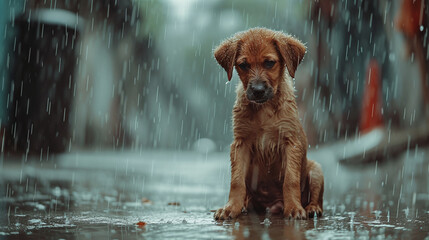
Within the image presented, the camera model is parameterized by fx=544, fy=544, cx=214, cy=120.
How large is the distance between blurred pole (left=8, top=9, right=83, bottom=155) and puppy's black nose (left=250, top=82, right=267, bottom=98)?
9964 millimetres

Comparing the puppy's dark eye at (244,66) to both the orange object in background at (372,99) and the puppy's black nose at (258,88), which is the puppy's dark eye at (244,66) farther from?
the orange object in background at (372,99)

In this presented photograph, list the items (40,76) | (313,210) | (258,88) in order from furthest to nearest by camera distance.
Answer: (40,76) < (313,210) < (258,88)

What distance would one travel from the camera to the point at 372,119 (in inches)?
527

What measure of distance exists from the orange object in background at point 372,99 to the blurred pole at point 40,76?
24.2 feet

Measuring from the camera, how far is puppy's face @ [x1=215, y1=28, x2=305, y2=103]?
4.04 metres

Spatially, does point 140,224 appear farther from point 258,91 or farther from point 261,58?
point 261,58

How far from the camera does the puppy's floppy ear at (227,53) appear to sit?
425cm

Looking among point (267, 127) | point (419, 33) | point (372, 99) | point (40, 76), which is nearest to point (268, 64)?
point (267, 127)

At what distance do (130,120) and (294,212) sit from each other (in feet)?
89.3

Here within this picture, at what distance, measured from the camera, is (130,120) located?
30672 mm

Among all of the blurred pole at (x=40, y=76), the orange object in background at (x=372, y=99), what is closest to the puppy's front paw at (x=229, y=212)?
the orange object in background at (x=372, y=99)

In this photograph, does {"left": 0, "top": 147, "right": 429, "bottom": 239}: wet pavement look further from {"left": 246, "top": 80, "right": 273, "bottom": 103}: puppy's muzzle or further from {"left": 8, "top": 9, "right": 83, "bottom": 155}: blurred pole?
{"left": 8, "top": 9, "right": 83, "bottom": 155}: blurred pole

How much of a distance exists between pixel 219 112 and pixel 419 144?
48156mm

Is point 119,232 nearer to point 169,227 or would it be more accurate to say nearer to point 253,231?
point 169,227
